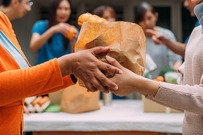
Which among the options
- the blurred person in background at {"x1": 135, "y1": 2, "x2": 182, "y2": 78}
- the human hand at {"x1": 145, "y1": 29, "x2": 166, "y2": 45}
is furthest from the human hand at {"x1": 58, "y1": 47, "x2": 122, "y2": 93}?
the blurred person in background at {"x1": 135, "y1": 2, "x2": 182, "y2": 78}

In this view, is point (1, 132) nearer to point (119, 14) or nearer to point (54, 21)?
point (54, 21)

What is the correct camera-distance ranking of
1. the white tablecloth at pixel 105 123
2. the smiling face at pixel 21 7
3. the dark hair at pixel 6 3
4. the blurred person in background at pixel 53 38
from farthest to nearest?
the blurred person in background at pixel 53 38
the smiling face at pixel 21 7
the dark hair at pixel 6 3
the white tablecloth at pixel 105 123

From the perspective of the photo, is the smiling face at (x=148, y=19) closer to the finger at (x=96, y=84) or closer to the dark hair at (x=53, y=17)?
the dark hair at (x=53, y=17)

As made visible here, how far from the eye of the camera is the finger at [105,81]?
84 cm

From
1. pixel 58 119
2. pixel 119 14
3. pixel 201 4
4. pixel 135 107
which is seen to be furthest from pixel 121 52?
pixel 119 14

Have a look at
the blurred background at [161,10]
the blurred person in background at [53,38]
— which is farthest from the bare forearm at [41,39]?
the blurred background at [161,10]

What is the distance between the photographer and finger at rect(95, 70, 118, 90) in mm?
843

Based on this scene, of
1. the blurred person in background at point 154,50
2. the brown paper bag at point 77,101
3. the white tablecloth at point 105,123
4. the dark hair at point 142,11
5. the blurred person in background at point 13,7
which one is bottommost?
the white tablecloth at point 105,123

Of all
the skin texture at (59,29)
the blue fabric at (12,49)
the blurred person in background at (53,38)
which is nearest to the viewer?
the blue fabric at (12,49)

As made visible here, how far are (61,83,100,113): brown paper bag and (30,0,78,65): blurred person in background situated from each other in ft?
2.18

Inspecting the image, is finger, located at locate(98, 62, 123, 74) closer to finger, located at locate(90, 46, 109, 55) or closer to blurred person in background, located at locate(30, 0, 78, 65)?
finger, located at locate(90, 46, 109, 55)

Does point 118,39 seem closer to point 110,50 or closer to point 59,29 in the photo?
point 110,50

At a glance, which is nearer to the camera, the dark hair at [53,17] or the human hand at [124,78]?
the human hand at [124,78]

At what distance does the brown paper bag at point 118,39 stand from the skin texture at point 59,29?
1.22 m
